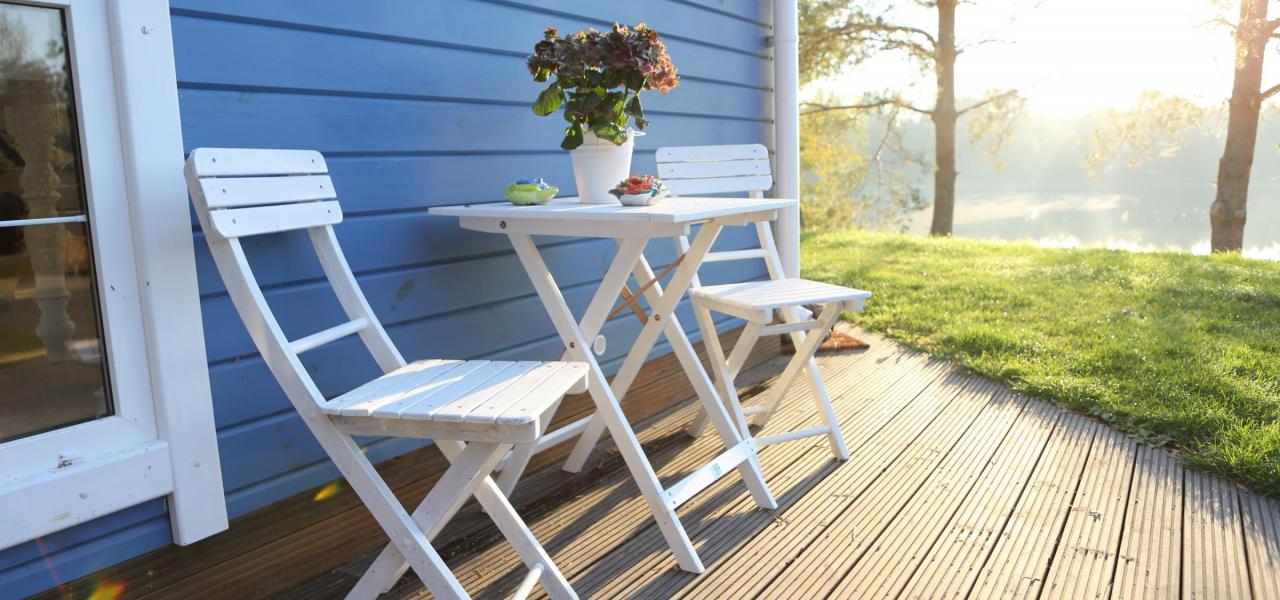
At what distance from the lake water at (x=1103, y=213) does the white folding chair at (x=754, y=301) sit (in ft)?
45.1

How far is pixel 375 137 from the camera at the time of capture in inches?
96.3

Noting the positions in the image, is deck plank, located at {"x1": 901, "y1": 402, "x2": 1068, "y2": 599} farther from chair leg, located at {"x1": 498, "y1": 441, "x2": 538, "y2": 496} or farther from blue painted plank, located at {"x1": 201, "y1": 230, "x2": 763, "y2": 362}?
blue painted plank, located at {"x1": 201, "y1": 230, "x2": 763, "y2": 362}

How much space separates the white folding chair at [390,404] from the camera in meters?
1.68

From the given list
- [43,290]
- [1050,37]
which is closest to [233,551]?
[43,290]

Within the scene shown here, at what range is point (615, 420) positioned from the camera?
2225 millimetres

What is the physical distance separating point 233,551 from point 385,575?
0.48m

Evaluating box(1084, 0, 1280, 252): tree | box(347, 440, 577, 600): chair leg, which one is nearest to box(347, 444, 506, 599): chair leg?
box(347, 440, 577, 600): chair leg

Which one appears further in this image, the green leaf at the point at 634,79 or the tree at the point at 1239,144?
the tree at the point at 1239,144

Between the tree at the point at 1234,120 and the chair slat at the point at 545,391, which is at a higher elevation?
the tree at the point at 1234,120

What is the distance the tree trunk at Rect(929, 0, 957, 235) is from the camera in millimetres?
12562

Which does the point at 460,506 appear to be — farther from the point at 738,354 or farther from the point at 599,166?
the point at 738,354

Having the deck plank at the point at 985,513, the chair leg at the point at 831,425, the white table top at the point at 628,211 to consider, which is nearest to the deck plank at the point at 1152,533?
the deck plank at the point at 985,513

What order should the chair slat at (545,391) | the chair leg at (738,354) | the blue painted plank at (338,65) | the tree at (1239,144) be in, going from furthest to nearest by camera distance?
the tree at (1239,144) → the chair leg at (738,354) → the blue painted plank at (338,65) → the chair slat at (545,391)

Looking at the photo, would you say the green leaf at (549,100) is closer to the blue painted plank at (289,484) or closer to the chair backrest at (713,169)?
the chair backrest at (713,169)
